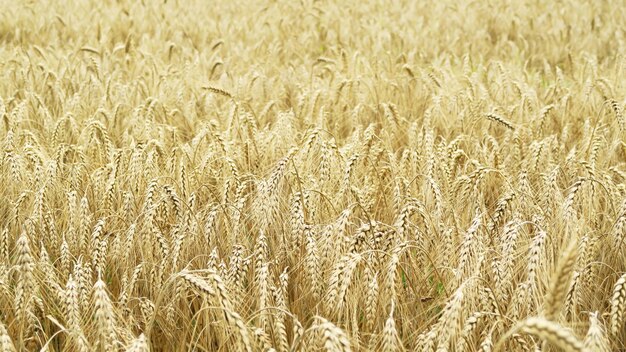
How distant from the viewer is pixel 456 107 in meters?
3.99

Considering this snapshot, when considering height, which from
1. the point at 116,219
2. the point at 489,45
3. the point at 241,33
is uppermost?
the point at 116,219

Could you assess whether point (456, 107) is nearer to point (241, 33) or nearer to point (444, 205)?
point (444, 205)

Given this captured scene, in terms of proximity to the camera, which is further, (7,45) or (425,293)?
(7,45)

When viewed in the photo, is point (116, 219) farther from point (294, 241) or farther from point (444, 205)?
point (444, 205)

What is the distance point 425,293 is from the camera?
225 cm

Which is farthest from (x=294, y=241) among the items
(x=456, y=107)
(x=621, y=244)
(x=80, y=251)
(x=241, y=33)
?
(x=241, y=33)

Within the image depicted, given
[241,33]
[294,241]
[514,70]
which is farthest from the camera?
[241,33]

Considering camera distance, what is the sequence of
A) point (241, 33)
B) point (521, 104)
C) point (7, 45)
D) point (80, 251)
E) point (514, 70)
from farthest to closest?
point (241, 33) → point (7, 45) → point (514, 70) → point (521, 104) → point (80, 251)

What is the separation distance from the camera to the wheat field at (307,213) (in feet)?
5.99

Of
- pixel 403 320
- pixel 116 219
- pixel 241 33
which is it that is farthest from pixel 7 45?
pixel 403 320

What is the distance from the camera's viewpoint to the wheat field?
1.83 meters

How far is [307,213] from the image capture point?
8.61 ft

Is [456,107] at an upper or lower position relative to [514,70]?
upper

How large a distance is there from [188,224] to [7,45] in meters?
5.24
